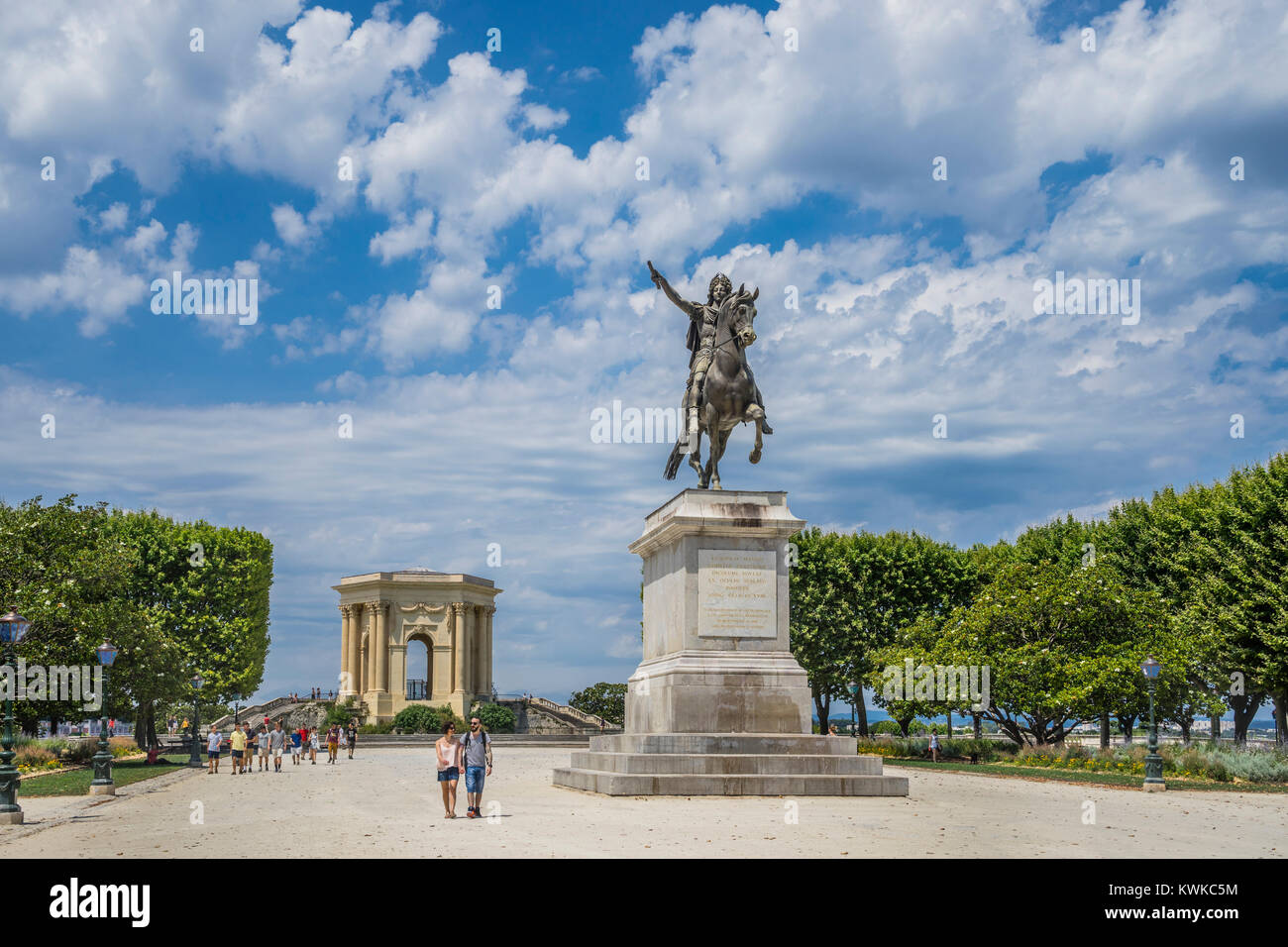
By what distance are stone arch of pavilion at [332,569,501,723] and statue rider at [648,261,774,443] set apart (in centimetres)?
6306

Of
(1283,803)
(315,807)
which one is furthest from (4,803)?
(1283,803)

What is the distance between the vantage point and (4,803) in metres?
19.0

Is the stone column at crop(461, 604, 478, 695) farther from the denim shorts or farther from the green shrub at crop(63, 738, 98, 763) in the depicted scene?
the denim shorts

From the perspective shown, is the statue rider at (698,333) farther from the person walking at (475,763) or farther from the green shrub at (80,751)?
the green shrub at (80,751)

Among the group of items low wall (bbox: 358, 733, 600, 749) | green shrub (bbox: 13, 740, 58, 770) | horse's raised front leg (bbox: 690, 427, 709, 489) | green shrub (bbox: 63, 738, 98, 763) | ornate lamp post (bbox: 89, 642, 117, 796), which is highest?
horse's raised front leg (bbox: 690, 427, 709, 489)

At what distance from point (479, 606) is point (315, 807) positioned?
68728 mm

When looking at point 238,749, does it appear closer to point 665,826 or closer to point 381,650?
point 665,826

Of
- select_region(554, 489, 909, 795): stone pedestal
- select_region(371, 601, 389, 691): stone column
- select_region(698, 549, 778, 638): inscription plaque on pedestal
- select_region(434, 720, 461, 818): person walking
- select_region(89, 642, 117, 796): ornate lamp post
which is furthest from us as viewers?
select_region(371, 601, 389, 691): stone column

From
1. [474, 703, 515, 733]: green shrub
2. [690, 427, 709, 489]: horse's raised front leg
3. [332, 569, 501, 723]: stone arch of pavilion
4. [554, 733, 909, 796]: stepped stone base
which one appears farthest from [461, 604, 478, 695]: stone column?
[554, 733, 909, 796]: stepped stone base

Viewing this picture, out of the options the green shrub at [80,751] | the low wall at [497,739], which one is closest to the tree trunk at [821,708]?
the low wall at [497,739]

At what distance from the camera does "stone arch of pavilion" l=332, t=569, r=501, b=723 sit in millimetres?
83375

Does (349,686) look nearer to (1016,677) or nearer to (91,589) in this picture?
(91,589)

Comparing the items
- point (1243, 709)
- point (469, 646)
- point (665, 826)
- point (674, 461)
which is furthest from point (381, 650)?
point (665, 826)

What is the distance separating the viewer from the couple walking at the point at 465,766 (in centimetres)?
1738
